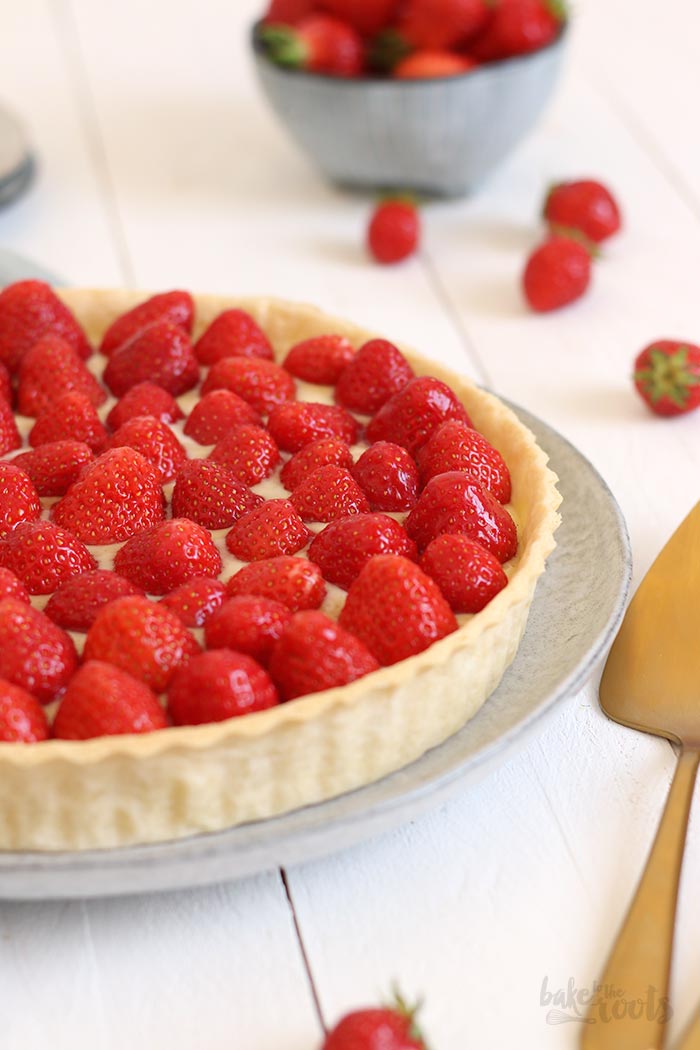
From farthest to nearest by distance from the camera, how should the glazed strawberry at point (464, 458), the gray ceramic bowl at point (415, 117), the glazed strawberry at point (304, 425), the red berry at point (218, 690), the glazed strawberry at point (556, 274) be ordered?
the gray ceramic bowl at point (415, 117) < the glazed strawberry at point (556, 274) < the glazed strawberry at point (304, 425) < the glazed strawberry at point (464, 458) < the red berry at point (218, 690)

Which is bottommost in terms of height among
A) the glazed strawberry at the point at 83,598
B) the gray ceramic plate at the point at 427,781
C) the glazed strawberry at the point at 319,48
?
the gray ceramic plate at the point at 427,781

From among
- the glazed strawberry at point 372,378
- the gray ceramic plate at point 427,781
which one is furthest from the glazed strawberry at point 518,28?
the gray ceramic plate at point 427,781

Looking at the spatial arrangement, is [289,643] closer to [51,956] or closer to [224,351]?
[51,956]

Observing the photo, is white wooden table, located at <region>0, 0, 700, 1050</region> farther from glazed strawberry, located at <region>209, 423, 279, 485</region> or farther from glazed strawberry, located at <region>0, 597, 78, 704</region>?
glazed strawberry, located at <region>209, 423, 279, 485</region>

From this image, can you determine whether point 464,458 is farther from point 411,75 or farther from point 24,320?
point 411,75

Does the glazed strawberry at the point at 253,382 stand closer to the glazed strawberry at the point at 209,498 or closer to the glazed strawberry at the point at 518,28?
the glazed strawberry at the point at 209,498

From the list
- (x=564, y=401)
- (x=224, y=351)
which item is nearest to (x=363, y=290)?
(x=564, y=401)
